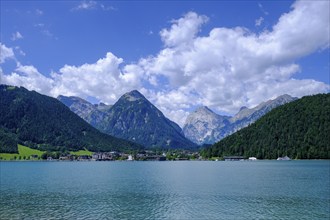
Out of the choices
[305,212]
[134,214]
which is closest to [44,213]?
[134,214]

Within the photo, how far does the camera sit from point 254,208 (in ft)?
210

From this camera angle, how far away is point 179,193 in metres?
85.7

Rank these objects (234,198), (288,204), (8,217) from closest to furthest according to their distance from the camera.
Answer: (8,217)
(288,204)
(234,198)

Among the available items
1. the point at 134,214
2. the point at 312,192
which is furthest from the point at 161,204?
the point at 312,192

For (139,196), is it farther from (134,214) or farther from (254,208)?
(254,208)

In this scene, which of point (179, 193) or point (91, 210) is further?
point (179, 193)

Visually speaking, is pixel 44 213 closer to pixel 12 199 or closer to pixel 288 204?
pixel 12 199

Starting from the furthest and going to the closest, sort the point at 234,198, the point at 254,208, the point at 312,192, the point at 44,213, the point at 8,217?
the point at 312,192 → the point at 234,198 → the point at 254,208 → the point at 44,213 → the point at 8,217

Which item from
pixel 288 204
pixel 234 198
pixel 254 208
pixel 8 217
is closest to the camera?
pixel 8 217

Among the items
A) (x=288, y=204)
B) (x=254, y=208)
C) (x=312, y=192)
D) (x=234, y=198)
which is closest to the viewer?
(x=254, y=208)

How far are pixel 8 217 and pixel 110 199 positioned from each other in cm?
2417

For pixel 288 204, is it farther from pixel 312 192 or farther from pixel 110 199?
pixel 110 199

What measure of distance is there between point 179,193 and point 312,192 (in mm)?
31220

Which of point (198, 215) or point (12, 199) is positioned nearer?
point (198, 215)
